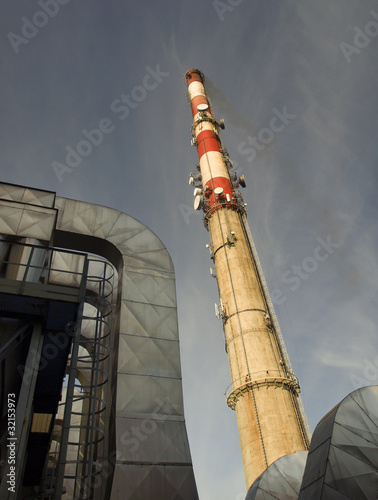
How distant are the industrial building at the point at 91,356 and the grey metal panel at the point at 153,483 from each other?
22 mm

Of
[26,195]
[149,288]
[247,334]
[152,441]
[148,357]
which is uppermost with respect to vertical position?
[247,334]

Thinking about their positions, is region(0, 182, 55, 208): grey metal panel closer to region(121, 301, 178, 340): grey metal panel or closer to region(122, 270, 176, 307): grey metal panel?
region(122, 270, 176, 307): grey metal panel

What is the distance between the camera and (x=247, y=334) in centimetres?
2464

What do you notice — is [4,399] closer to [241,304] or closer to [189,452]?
[189,452]

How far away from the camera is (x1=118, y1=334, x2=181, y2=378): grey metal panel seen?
35.3ft

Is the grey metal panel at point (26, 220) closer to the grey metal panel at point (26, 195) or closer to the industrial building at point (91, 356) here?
the industrial building at point (91, 356)

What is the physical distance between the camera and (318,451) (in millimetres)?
8977

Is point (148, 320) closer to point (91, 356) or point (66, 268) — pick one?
point (91, 356)

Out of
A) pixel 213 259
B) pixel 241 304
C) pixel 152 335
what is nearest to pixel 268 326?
pixel 241 304

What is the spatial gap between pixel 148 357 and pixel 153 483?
3.21 meters

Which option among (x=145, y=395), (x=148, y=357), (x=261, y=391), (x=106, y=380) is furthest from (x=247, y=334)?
(x=106, y=380)

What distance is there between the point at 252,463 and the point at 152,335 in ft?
47.1

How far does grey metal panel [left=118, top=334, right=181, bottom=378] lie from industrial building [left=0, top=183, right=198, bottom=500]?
3 centimetres

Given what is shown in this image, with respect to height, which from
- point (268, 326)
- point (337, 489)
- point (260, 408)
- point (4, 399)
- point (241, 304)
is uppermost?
point (241, 304)
